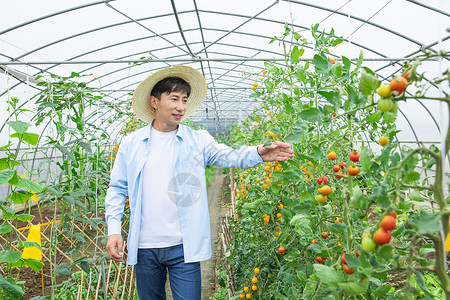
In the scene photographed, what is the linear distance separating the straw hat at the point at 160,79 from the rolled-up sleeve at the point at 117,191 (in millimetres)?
321

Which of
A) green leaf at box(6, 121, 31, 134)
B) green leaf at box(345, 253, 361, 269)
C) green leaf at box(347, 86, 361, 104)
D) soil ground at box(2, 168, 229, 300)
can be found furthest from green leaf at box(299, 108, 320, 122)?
soil ground at box(2, 168, 229, 300)

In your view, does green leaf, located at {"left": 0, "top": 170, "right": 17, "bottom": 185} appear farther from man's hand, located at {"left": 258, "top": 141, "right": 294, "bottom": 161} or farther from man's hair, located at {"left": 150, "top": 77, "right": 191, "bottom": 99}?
man's hand, located at {"left": 258, "top": 141, "right": 294, "bottom": 161}

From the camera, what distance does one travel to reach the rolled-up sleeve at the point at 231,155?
5.37 ft

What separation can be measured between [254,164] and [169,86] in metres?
0.65

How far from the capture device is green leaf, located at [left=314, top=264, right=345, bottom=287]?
702mm

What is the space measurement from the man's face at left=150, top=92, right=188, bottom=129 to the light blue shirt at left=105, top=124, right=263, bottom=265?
9 centimetres

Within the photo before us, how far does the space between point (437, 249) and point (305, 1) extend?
14.8 ft

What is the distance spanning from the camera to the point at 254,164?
1.66 meters

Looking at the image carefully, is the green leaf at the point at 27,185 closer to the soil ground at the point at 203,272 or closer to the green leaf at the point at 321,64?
the soil ground at the point at 203,272

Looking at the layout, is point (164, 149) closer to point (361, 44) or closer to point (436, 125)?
point (361, 44)

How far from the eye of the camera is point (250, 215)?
2035 millimetres

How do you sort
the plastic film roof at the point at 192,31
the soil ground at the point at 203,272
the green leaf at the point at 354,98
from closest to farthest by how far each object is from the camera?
the green leaf at the point at 354,98, the soil ground at the point at 203,272, the plastic film roof at the point at 192,31

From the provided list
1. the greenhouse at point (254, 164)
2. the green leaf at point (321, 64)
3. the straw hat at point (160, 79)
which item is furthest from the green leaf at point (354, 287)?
the straw hat at point (160, 79)

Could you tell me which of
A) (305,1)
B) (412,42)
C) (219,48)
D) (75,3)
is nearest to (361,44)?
(412,42)
